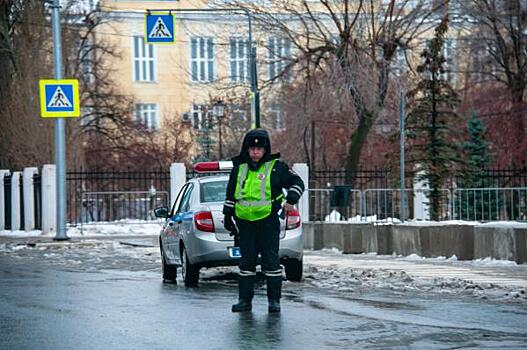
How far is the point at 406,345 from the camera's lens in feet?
34.7

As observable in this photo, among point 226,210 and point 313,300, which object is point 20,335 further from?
point 313,300

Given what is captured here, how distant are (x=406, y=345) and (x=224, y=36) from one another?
30085mm

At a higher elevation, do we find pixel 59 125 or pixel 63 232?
pixel 59 125

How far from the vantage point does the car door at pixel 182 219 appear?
17109 millimetres

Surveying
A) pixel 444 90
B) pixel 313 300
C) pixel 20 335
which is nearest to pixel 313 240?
pixel 444 90

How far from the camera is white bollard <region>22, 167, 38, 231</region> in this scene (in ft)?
126

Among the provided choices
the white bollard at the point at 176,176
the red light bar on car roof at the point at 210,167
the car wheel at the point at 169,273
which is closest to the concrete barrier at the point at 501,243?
the red light bar on car roof at the point at 210,167

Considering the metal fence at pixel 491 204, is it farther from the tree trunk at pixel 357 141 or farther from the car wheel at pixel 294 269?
the tree trunk at pixel 357 141

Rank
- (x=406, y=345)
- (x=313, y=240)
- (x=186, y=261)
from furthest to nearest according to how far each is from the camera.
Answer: (x=313, y=240), (x=186, y=261), (x=406, y=345)

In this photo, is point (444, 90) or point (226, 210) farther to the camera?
point (444, 90)

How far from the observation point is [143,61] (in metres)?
74.7

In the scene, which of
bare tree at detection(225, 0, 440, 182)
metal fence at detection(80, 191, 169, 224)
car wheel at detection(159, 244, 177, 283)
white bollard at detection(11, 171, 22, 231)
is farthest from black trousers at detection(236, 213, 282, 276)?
metal fence at detection(80, 191, 169, 224)

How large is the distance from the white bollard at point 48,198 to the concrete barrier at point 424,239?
1224 cm

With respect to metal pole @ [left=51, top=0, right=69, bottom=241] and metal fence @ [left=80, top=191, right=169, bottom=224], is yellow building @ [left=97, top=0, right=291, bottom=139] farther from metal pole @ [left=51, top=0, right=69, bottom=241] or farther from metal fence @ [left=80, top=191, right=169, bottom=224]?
metal pole @ [left=51, top=0, right=69, bottom=241]
